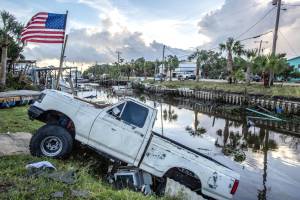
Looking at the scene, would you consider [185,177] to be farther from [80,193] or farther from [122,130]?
[80,193]

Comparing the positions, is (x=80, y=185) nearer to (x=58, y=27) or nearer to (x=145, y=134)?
(x=145, y=134)

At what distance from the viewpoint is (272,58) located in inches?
1473

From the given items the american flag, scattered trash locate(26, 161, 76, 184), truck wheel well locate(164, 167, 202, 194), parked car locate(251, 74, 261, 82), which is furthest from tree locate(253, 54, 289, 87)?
scattered trash locate(26, 161, 76, 184)

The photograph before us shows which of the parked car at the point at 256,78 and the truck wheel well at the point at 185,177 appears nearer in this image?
the truck wheel well at the point at 185,177

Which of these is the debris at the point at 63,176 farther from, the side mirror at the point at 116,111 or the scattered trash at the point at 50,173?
the side mirror at the point at 116,111

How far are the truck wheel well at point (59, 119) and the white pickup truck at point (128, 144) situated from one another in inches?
2.4

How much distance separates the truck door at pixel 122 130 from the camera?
25.3 feet

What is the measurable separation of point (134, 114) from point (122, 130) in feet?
1.72

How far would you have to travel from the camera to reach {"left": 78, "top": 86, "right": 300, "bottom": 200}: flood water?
447 inches

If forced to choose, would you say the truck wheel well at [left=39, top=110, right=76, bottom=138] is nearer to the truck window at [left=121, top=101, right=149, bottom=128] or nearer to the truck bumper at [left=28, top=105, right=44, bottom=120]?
the truck bumper at [left=28, top=105, right=44, bottom=120]

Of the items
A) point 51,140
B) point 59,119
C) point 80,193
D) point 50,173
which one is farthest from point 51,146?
point 80,193

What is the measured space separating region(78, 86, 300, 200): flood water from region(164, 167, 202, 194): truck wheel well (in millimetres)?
2436

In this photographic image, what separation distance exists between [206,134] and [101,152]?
1529 centimetres

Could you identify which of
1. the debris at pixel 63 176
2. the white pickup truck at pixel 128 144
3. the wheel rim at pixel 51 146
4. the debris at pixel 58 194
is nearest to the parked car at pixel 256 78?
the white pickup truck at pixel 128 144
